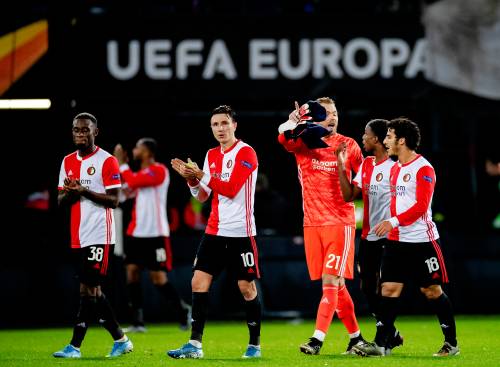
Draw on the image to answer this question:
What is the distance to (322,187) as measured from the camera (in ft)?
31.1

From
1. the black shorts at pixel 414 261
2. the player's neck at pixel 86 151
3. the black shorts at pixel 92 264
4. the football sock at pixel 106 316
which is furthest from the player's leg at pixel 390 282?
the player's neck at pixel 86 151

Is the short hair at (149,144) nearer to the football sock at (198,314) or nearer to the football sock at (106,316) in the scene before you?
the football sock at (106,316)

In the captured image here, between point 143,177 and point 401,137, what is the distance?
449 centimetres

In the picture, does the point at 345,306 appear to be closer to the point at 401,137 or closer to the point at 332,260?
the point at 332,260

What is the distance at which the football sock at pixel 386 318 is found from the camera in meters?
9.16

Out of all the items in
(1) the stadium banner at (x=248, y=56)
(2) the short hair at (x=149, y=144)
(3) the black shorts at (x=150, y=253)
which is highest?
(1) the stadium banner at (x=248, y=56)

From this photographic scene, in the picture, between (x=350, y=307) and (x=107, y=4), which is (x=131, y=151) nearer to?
(x=107, y=4)

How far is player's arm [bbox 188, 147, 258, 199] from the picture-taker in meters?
9.09

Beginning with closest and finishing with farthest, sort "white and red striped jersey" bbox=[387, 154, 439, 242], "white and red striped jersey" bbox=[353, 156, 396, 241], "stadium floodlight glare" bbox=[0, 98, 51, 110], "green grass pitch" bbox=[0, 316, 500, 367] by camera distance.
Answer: "green grass pitch" bbox=[0, 316, 500, 367] → "white and red striped jersey" bbox=[387, 154, 439, 242] → "white and red striped jersey" bbox=[353, 156, 396, 241] → "stadium floodlight glare" bbox=[0, 98, 51, 110]

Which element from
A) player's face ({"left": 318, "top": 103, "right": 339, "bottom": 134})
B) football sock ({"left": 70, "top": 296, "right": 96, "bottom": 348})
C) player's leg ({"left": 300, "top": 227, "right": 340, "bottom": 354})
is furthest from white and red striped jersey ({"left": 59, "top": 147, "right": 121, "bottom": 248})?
player's face ({"left": 318, "top": 103, "right": 339, "bottom": 134})

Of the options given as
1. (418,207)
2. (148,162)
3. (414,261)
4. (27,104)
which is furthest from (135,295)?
(418,207)

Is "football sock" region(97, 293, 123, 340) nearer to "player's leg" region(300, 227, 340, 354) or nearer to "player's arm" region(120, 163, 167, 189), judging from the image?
"player's leg" region(300, 227, 340, 354)

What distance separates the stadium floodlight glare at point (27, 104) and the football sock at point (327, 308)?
6.56m

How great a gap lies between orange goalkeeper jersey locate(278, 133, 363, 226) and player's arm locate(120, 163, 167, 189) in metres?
3.83
